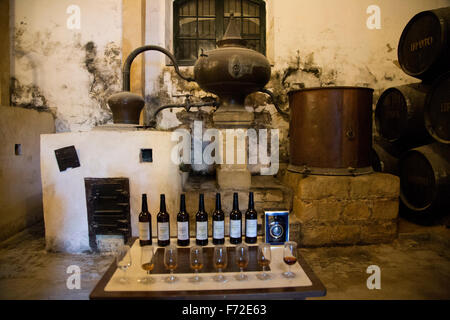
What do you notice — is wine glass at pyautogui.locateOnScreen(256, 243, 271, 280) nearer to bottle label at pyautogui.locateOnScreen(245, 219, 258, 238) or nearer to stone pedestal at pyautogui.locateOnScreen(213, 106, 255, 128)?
bottle label at pyautogui.locateOnScreen(245, 219, 258, 238)

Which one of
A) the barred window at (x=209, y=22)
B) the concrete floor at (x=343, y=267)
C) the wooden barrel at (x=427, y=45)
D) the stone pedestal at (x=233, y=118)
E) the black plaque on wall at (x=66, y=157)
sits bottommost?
the concrete floor at (x=343, y=267)

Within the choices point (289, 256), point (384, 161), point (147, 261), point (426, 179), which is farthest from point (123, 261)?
point (384, 161)

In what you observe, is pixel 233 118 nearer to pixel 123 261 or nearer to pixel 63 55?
pixel 123 261

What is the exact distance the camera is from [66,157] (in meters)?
3.32

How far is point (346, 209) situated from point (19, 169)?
153 inches

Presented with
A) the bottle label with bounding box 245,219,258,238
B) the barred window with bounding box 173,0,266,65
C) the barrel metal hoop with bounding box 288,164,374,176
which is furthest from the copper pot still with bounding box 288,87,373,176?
the barred window with bounding box 173,0,266,65

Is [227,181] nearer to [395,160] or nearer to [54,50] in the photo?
[395,160]

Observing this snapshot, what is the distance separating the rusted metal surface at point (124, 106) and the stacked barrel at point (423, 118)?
314 cm

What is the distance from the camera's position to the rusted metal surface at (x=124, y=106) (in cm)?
357

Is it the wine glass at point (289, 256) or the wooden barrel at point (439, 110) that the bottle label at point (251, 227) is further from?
the wooden barrel at point (439, 110)

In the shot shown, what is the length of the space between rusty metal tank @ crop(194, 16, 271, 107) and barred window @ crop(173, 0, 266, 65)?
1268mm

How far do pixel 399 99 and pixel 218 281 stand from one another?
3.50m

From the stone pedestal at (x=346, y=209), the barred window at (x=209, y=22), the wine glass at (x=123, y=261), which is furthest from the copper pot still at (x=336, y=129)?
the wine glass at (x=123, y=261)

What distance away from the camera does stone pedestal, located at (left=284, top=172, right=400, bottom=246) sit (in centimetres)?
356
